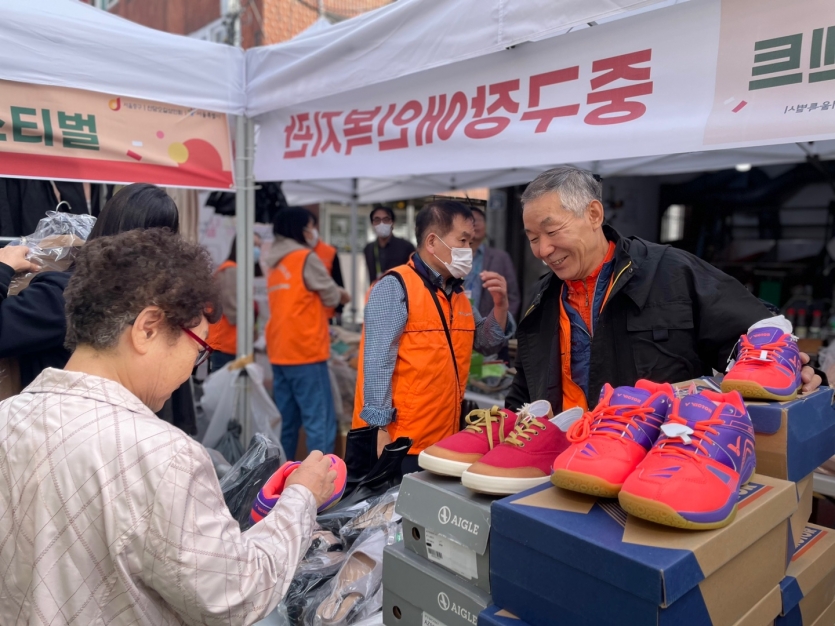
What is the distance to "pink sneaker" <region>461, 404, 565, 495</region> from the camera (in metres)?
1.09

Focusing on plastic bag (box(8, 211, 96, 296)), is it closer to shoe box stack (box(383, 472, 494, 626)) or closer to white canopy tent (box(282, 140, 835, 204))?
shoe box stack (box(383, 472, 494, 626))

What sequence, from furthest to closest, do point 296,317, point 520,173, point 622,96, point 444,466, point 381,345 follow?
point 520,173, point 296,317, point 381,345, point 622,96, point 444,466

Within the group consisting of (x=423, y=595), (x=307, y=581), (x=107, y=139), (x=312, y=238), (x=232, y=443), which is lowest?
(x=232, y=443)

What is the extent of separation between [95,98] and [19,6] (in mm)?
478

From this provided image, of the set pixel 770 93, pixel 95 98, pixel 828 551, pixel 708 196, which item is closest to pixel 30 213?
pixel 95 98

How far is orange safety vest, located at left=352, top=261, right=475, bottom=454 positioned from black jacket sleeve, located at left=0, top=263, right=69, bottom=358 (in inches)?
49.5

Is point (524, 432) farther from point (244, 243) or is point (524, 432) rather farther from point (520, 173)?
point (520, 173)

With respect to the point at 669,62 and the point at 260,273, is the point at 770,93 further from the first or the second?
the point at 260,273

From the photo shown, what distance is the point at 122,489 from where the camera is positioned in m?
0.92

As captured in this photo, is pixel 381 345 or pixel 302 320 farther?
pixel 302 320

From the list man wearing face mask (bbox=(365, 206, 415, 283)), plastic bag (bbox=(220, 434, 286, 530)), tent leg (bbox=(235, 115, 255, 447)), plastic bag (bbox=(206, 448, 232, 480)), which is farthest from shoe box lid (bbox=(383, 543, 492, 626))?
man wearing face mask (bbox=(365, 206, 415, 283))

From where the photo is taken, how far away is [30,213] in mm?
2951

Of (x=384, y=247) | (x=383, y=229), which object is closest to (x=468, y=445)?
(x=383, y=229)

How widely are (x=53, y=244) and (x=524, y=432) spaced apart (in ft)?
6.08
